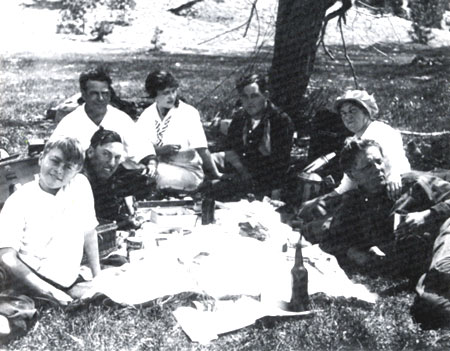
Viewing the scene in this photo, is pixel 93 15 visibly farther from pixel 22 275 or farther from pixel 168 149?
pixel 22 275

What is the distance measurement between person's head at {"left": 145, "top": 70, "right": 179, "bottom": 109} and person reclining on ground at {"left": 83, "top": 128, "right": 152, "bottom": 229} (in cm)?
100

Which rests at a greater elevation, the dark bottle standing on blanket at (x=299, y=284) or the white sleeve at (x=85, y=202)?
the white sleeve at (x=85, y=202)

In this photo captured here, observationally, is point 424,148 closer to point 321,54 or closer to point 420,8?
point 420,8

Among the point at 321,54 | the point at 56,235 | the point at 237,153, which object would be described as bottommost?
the point at 321,54

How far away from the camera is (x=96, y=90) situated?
535 centimetres

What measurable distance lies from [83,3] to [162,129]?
26.9 ft

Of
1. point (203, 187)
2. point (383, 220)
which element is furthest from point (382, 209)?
point (203, 187)

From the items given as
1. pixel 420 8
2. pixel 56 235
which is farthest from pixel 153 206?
pixel 420 8

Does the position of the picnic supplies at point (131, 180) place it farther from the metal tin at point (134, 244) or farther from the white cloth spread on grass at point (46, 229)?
the white cloth spread on grass at point (46, 229)

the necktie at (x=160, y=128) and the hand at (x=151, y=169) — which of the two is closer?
the hand at (x=151, y=169)

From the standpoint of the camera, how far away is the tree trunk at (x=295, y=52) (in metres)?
7.47

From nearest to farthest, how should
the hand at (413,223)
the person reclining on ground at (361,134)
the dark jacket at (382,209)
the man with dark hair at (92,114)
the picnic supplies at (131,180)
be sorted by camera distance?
the hand at (413,223)
the dark jacket at (382,209)
the person reclining on ground at (361,134)
the picnic supplies at (131,180)
the man with dark hair at (92,114)

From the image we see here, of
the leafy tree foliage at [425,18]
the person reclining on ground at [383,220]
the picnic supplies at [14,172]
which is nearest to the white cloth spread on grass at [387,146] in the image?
the person reclining on ground at [383,220]

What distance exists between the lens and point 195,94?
34.7 ft
